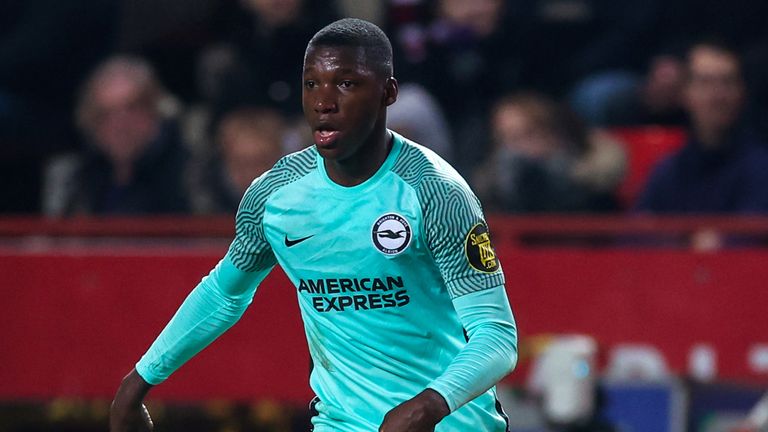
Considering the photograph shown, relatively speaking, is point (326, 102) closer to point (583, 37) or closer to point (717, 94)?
point (717, 94)

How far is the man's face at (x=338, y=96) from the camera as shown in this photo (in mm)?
3811

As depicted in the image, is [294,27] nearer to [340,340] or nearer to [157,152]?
[157,152]

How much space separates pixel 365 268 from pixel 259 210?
15.8 inches

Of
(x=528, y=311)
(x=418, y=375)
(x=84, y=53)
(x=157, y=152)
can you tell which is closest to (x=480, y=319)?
(x=418, y=375)

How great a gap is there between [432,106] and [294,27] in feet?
3.56

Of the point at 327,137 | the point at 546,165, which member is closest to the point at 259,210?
the point at 327,137

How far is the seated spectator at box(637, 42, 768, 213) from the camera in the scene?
7934 millimetres

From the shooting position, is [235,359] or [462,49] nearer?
[235,359]

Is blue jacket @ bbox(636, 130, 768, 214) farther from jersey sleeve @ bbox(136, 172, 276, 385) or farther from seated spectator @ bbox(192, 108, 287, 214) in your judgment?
jersey sleeve @ bbox(136, 172, 276, 385)

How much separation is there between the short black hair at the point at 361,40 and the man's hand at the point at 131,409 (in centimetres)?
110

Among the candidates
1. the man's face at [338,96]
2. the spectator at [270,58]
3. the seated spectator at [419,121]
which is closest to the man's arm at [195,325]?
the man's face at [338,96]

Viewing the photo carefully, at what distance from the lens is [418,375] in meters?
4.02

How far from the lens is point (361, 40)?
151 inches

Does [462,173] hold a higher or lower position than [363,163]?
lower
